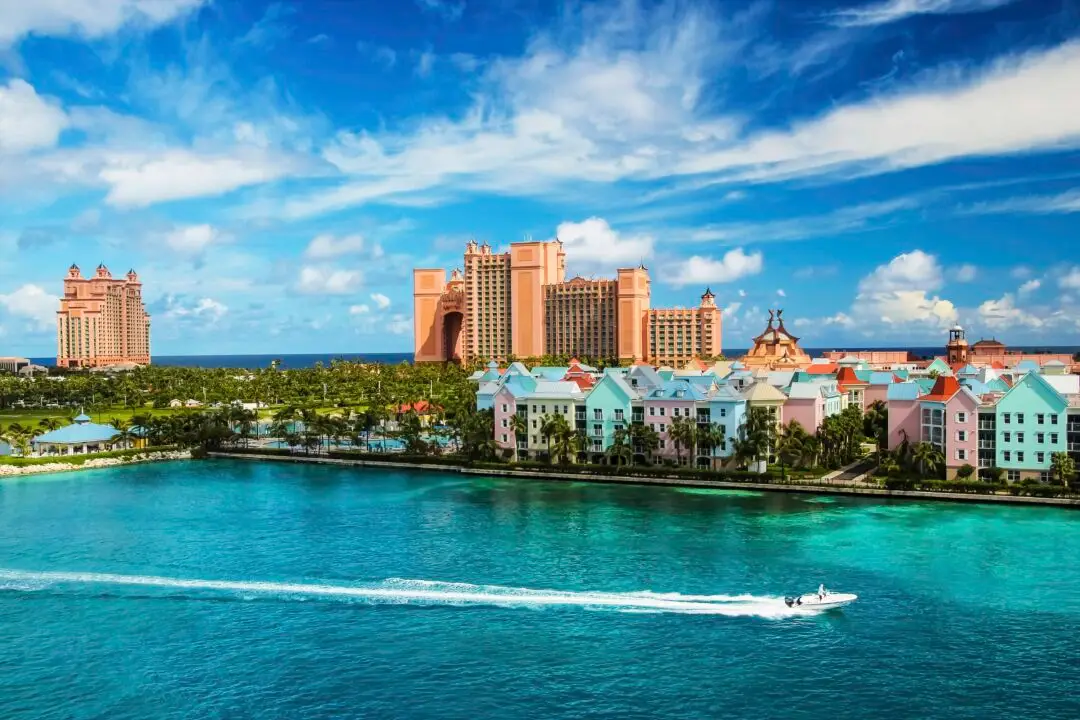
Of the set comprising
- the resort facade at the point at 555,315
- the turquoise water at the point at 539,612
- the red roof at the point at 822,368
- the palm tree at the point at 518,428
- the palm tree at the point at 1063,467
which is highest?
the resort facade at the point at 555,315

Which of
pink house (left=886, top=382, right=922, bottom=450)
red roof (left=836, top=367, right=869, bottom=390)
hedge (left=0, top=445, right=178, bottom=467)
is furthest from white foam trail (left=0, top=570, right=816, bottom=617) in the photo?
red roof (left=836, top=367, right=869, bottom=390)

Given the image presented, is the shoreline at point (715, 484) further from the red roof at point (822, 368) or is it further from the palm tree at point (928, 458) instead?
the red roof at point (822, 368)

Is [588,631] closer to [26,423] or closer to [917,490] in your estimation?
[917,490]

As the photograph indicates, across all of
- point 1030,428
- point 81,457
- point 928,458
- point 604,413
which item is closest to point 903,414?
point 928,458

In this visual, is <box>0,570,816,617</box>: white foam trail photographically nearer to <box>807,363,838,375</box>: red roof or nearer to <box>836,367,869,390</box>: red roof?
<box>836,367,869,390</box>: red roof

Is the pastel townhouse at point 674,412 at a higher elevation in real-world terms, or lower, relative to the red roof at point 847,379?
lower

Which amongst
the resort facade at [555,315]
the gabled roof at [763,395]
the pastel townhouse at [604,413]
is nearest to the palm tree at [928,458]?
the gabled roof at [763,395]

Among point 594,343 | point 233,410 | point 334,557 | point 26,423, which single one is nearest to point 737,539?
point 334,557

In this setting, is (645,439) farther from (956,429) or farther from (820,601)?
(820,601)
